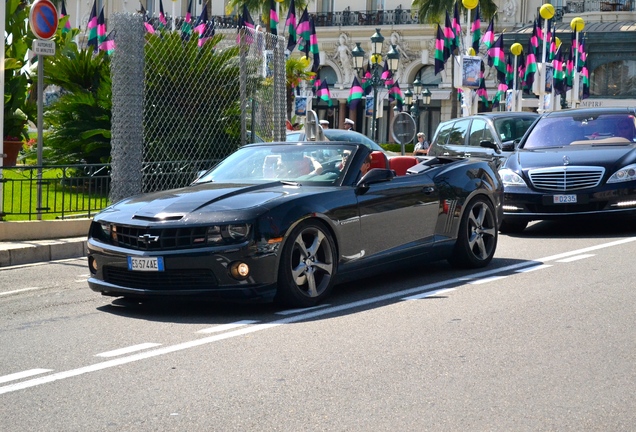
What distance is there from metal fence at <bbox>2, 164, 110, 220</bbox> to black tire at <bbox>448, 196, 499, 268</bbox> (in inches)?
199

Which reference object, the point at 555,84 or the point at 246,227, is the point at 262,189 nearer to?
the point at 246,227

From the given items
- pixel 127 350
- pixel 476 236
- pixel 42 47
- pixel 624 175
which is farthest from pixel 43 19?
pixel 127 350

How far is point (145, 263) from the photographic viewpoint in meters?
8.02

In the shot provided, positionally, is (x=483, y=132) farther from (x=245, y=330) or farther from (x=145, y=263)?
(x=245, y=330)

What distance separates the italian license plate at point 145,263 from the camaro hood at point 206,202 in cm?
30

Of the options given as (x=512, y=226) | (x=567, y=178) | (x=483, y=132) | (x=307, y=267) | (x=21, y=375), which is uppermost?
(x=483, y=132)

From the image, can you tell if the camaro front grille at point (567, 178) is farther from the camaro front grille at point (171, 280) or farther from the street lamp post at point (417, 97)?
the street lamp post at point (417, 97)

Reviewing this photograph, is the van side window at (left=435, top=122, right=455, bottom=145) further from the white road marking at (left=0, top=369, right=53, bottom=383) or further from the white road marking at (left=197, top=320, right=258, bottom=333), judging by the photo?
the white road marking at (left=0, top=369, right=53, bottom=383)

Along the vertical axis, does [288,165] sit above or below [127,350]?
above

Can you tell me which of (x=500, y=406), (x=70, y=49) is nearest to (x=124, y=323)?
(x=500, y=406)

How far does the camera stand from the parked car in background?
61.1 ft

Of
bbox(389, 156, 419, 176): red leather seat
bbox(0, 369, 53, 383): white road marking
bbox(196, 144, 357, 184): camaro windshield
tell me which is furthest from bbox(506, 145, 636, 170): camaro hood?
bbox(0, 369, 53, 383): white road marking

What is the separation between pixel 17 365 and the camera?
6.45 m

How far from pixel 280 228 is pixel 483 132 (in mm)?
11291
